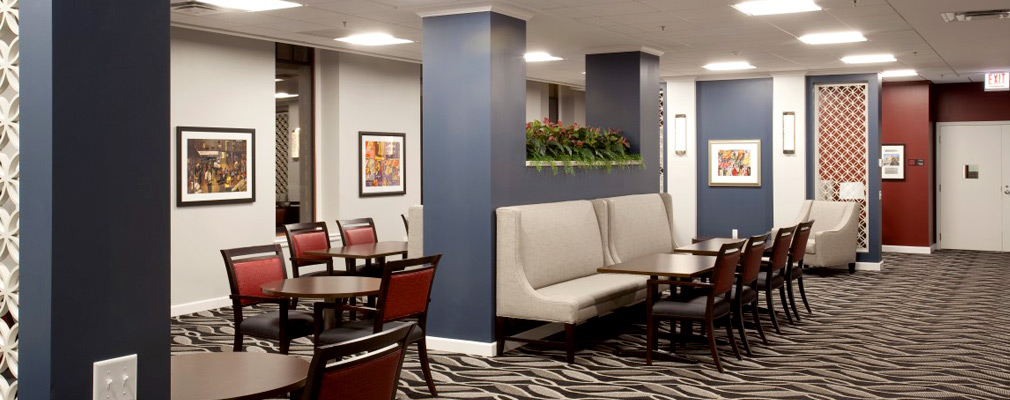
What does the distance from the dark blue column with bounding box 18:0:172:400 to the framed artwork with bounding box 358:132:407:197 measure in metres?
8.09

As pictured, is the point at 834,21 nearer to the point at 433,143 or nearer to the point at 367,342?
the point at 433,143

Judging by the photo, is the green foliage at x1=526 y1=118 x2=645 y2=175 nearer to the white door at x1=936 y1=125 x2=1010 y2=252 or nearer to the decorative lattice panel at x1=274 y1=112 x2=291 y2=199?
the decorative lattice panel at x1=274 y1=112 x2=291 y2=199

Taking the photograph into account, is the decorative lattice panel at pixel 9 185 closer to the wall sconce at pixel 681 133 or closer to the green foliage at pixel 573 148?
the green foliage at pixel 573 148

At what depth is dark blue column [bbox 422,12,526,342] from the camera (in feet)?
21.6

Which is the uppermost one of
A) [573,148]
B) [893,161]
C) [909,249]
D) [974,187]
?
[893,161]

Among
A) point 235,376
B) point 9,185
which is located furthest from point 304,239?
point 9,185

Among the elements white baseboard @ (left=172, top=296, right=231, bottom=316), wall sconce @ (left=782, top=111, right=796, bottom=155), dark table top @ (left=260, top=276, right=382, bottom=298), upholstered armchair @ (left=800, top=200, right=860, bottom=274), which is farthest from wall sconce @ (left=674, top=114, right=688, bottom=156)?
dark table top @ (left=260, top=276, right=382, bottom=298)

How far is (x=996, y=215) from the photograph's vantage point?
45.7ft

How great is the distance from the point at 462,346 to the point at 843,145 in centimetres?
751

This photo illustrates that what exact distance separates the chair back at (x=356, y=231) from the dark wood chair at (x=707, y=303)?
3.06 metres

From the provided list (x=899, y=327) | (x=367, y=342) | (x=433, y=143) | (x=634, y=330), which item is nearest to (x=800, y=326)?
(x=899, y=327)

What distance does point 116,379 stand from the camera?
193 cm

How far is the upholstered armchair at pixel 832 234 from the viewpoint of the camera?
1095cm

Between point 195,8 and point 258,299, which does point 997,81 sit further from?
point 258,299
